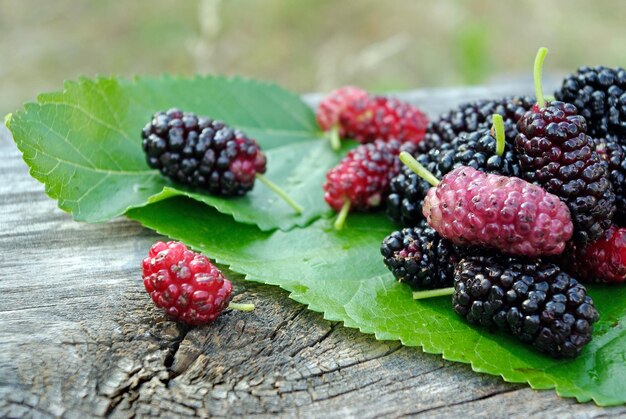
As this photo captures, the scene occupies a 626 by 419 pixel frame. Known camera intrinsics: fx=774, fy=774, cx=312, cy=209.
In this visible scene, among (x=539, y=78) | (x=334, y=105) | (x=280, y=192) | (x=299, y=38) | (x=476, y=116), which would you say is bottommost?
(x=299, y=38)

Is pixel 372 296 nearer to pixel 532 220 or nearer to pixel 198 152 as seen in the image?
pixel 532 220

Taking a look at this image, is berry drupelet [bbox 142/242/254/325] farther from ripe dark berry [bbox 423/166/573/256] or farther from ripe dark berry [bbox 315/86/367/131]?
ripe dark berry [bbox 315/86/367/131]

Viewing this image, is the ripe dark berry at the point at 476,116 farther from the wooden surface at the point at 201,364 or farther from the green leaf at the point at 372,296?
the wooden surface at the point at 201,364

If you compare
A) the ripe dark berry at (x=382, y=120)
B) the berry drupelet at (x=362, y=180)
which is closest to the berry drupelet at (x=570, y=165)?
the berry drupelet at (x=362, y=180)

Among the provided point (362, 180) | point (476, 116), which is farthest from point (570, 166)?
point (362, 180)

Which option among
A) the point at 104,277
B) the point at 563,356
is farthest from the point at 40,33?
the point at 563,356
